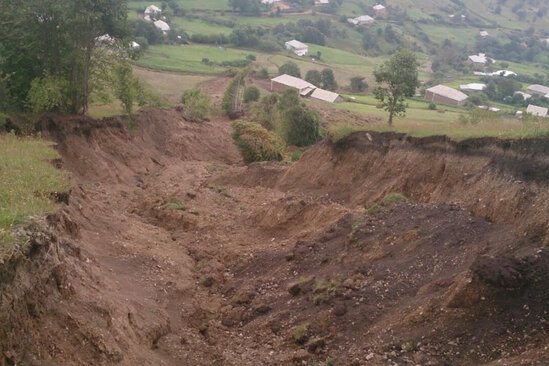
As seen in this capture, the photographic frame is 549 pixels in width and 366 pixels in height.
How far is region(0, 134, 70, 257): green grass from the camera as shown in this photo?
10047mm

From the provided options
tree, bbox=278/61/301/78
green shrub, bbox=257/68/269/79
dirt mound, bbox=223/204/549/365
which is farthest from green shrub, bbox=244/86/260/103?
dirt mound, bbox=223/204/549/365

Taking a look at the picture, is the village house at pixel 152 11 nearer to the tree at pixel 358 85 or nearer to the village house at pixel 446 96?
the tree at pixel 358 85

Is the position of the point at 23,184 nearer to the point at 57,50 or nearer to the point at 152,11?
the point at 57,50

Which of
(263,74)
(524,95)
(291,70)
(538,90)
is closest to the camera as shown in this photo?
(263,74)

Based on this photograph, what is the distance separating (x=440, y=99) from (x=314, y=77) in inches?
689

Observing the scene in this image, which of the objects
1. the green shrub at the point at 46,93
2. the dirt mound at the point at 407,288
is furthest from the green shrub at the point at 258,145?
the dirt mound at the point at 407,288

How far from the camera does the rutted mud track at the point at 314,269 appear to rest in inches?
389

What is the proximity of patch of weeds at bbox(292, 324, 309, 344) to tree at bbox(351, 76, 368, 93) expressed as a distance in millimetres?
67929

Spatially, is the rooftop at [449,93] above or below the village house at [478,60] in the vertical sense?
above

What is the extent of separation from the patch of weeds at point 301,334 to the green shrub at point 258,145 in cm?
2422

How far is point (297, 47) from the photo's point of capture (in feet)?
317

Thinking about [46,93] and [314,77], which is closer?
[46,93]

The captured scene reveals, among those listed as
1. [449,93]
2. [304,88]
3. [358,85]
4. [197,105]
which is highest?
[197,105]

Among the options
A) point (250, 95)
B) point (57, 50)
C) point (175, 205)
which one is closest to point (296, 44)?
point (250, 95)
